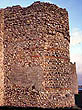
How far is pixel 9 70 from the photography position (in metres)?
9.23

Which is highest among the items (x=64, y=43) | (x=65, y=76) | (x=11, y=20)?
(x=11, y=20)

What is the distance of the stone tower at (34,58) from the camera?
29.2 feet

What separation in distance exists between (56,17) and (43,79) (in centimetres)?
273

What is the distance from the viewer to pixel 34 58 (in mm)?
9047

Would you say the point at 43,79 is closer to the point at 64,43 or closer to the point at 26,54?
the point at 26,54

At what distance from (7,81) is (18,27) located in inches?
91.2

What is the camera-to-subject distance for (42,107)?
8680 mm

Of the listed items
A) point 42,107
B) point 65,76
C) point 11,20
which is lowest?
point 42,107

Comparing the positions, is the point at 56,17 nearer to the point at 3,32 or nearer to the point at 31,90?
the point at 3,32

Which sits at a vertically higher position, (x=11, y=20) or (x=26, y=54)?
(x=11, y=20)

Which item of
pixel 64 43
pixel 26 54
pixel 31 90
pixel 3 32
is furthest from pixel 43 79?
pixel 3 32

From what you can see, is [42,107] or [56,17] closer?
[42,107]

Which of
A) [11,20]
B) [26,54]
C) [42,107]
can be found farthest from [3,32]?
[42,107]

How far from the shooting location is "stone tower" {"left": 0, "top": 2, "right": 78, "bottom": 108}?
889 centimetres
